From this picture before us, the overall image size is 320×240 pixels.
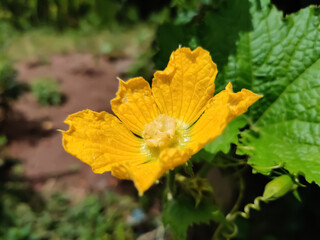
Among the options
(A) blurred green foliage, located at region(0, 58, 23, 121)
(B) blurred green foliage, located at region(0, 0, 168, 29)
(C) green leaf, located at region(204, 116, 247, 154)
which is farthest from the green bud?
(B) blurred green foliage, located at region(0, 0, 168, 29)

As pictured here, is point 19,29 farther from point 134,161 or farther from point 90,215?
point 134,161

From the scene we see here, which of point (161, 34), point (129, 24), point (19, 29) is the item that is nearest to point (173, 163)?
point (161, 34)

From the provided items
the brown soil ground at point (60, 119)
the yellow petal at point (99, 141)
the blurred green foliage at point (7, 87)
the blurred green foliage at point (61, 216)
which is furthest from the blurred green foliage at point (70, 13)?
the yellow petal at point (99, 141)

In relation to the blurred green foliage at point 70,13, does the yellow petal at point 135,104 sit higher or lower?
lower

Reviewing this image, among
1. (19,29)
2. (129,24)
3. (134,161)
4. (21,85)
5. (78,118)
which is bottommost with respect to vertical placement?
(134,161)

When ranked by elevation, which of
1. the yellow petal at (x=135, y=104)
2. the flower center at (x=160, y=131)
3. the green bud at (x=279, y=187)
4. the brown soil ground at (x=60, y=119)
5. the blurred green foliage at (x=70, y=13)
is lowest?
the green bud at (x=279, y=187)

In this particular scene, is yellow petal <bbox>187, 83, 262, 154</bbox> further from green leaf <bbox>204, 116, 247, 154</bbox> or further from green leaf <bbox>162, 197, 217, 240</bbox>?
green leaf <bbox>162, 197, 217, 240</bbox>

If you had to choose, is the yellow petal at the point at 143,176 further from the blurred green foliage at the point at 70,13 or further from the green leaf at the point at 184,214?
the blurred green foliage at the point at 70,13

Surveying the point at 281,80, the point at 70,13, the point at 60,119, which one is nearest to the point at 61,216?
the point at 60,119
